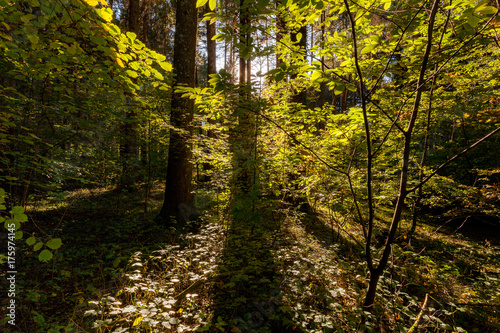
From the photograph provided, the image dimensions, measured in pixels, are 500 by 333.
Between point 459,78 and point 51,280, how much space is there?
24.5ft

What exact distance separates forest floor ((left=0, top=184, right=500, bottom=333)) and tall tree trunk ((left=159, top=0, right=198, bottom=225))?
1.64 ft

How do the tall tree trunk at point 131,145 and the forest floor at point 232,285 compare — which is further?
the tall tree trunk at point 131,145

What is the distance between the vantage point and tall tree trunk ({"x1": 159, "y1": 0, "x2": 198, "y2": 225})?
201 inches

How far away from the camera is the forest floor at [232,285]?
243cm

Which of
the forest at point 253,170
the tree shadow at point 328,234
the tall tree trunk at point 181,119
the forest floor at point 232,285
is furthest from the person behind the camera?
the tall tree trunk at point 181,119

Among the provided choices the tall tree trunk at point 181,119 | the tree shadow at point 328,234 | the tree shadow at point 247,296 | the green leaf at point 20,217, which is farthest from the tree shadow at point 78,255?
the tree shadow at point 328,234

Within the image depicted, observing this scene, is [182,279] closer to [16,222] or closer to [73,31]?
[16,222]

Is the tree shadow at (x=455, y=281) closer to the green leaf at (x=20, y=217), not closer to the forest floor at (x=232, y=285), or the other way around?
the forest floor at (x=232, y=285)

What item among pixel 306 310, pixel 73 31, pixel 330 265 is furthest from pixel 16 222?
pixel 330 265

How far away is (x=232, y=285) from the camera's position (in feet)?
9.24

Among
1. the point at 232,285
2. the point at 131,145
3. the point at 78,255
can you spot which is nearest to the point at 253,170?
the point at 232,285

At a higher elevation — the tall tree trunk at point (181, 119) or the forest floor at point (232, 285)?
the tall tree trunk at point (181, 119)

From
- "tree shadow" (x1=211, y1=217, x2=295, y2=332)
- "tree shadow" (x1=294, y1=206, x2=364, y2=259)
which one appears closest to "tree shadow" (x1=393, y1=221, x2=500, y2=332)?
"tree shadow" (x1=294, y1=206, x2=364, y2=259)

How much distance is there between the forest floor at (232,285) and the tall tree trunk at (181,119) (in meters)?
0.50
